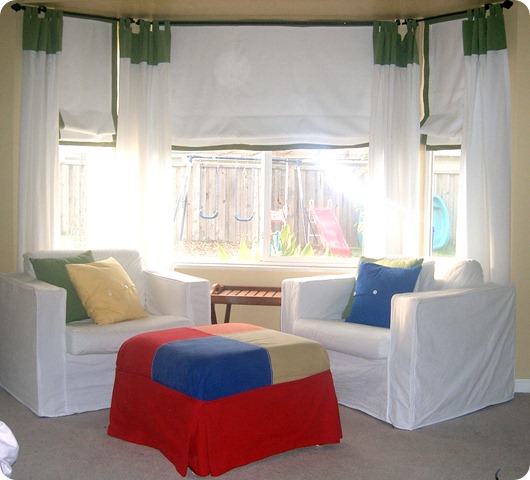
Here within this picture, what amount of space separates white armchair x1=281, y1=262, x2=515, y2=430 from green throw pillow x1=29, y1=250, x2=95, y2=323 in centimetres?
120

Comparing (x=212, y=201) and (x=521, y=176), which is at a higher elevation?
(x=521, y=176)

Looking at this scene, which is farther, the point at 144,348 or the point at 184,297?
the point at 184,297

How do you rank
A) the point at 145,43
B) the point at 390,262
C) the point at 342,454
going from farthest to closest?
the point at 145,43
the point at 390,262
the point at 342,454

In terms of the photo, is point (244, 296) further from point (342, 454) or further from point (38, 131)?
point (38, 131)

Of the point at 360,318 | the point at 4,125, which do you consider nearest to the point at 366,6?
the point at 360,318

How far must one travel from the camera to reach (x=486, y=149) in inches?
171

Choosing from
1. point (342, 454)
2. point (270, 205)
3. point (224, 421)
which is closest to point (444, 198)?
point (270, 205)

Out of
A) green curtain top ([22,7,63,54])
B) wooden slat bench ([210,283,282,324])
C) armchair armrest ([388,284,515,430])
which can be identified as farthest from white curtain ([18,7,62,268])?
armchair armrest ([388,284,515,430])

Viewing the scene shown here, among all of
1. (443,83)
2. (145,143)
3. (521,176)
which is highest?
(443,83)

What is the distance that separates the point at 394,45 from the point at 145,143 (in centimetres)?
184

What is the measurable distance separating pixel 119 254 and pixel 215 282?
0.85m

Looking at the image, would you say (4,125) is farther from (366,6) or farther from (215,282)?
(366,6)

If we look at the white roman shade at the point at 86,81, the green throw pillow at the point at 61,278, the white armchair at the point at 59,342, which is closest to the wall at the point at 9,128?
the white roman shade at the point at 86,81

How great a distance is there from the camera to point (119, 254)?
445cm
